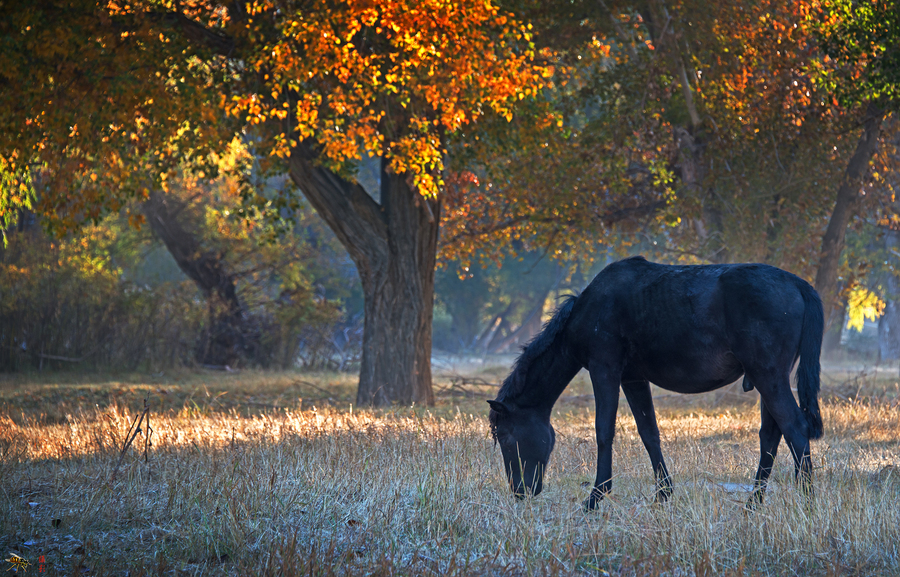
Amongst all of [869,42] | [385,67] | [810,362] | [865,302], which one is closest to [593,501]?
[810,362]

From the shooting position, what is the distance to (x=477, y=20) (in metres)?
10.7

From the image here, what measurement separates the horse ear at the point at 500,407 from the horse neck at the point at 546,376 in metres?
0.15

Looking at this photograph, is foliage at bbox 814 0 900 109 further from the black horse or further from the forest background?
the black horse

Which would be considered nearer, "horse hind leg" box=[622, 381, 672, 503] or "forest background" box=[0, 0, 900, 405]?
"horse hind leg" box=[622, 381, 672, 503]

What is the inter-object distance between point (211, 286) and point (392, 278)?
12.6 meters

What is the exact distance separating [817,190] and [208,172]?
36.3 feet

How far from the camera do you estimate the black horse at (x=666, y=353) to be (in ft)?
19.5

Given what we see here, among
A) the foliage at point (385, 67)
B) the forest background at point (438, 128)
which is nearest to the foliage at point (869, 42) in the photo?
the forest background at point (438, 128)

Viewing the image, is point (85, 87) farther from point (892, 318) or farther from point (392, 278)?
point (892, 318)

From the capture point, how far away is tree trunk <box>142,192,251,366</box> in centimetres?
2397

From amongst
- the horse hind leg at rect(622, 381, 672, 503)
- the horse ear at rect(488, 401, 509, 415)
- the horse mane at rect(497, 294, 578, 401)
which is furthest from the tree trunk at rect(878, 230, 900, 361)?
the horse ear at rect(488, 401, 509, 415)

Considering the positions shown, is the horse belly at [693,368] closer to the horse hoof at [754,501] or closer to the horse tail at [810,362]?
the horse tail at [810,362]

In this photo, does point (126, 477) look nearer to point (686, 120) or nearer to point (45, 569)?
point (45, 569)

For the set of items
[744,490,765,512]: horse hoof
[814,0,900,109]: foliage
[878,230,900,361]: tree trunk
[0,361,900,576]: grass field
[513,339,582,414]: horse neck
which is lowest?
[0,361,900,576]: grass field
